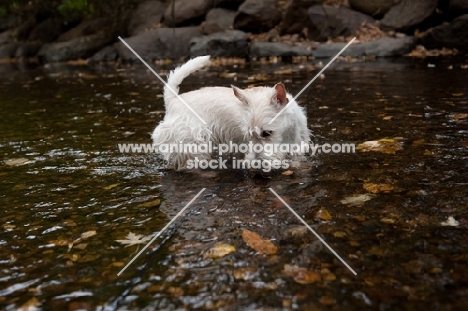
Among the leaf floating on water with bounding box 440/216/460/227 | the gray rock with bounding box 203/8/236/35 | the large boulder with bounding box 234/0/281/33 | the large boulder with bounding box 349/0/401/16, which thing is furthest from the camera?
the gray rock with bounding box 203/8/236/35

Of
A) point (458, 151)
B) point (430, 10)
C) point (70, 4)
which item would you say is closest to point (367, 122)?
point (458, 151)

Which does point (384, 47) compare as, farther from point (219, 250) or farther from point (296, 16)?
point (219, 250)

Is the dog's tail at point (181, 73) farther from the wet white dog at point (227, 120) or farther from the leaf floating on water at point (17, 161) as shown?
the leaf floating on water at point (17, 161)

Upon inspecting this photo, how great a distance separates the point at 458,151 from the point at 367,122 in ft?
5.05

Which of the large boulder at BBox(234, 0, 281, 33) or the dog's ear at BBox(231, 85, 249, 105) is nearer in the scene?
the dog's ear at BBox(231, 85, 249, 105)

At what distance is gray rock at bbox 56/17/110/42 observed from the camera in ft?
67.5

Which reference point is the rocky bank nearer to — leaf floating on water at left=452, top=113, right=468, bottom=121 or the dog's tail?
leaf floating on water at left=452, top=113, right=468, bottom=121

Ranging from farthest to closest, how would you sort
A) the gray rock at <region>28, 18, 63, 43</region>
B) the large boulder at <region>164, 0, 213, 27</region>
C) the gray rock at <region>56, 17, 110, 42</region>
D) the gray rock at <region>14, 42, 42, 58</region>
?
the gray rock at <region>28, 18, 63, 43</region>
the gray rock at <region>14, 42, 42, 58</region>
the gray rock at <region>56, 17, 110, 42</region>
the large boulder at <region>164, 0, 213, 27</region>

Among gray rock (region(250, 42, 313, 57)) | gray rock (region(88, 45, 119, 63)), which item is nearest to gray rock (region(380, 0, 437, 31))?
gray rock (region(250, 42, 313, 57))

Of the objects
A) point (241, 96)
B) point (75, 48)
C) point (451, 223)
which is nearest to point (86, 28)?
point (75, 48)

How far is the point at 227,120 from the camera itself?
14.5 feet

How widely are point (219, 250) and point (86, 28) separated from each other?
20.5m

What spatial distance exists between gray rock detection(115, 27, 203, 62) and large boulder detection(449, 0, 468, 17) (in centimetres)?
873

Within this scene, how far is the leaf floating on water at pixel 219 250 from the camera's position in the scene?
2.73 m
